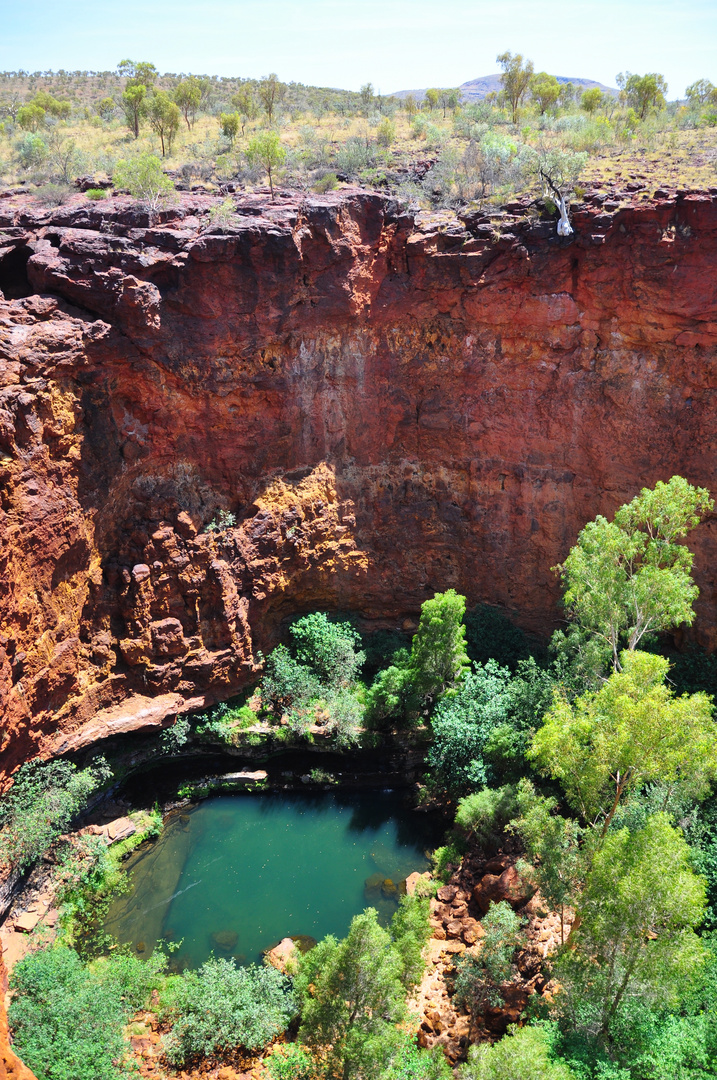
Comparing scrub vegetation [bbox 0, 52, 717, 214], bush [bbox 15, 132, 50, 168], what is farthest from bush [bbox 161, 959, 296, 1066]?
bush [bbox 15, 132, 50, 168]

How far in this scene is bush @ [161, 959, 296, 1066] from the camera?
14445mm

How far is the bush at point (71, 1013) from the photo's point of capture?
1310cm

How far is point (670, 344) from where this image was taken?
791 inches

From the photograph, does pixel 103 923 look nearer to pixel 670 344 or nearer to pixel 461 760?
pixel 461 760

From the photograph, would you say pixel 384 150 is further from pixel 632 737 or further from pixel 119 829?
pixel 119 829

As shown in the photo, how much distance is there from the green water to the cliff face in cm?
368

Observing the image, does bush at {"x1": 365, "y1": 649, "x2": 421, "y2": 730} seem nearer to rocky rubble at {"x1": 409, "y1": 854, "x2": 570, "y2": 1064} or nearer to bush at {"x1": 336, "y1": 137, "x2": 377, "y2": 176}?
rocky rubble at {"x1": 409, "y1": 854, "x2": 570, "y2": 1064}

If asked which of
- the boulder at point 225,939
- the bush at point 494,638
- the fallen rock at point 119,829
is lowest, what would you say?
the boulder at point 225,939

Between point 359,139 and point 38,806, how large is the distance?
944 inches

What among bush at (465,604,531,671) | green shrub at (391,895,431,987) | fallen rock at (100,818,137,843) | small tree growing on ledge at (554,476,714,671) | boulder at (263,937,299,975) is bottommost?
boulder at (263,937,299,975)

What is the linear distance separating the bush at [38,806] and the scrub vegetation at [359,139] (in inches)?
594

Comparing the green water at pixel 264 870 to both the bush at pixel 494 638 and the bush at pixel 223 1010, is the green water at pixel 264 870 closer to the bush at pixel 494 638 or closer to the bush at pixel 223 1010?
the bush at pixel 223 1010

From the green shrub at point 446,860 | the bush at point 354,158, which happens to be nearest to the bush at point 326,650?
the green shrub at point 446,860

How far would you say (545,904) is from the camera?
47.5ft
